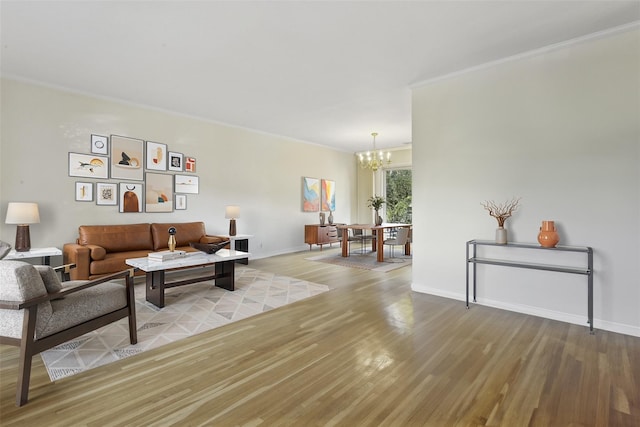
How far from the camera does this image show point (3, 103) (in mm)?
3959

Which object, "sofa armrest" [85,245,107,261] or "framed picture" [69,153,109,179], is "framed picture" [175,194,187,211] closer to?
"framed picture" [69,153,109,179]

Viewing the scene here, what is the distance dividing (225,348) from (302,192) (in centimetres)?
584

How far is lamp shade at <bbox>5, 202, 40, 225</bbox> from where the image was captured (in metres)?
3.77

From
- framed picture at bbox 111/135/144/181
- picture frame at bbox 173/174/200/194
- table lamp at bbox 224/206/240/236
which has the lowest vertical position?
table lamp at bbox 224/206/240/236

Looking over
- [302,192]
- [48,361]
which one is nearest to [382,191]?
[302,192]

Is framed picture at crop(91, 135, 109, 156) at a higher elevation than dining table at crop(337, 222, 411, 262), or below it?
higher

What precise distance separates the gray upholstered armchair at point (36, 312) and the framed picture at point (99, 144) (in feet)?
10.6

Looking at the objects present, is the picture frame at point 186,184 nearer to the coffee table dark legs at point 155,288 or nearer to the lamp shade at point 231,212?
the lamp shade at point 231,212

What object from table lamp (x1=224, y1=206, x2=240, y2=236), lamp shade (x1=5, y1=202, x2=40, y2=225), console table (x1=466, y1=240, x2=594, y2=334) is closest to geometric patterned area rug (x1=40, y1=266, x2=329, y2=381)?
table lamp (x1=224, y1=206, x2=240, y2=236)

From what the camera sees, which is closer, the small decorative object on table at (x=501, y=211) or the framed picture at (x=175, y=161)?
the small decorative object on table at (x=501, y=211)

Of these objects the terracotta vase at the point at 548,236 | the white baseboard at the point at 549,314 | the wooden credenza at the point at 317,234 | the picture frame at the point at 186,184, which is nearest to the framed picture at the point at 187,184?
the picture frame at the point at 186,184

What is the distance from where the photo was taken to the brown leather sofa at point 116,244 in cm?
401

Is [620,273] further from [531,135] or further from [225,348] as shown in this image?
[225,348]

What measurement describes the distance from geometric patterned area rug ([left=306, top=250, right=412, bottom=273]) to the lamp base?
458cm
